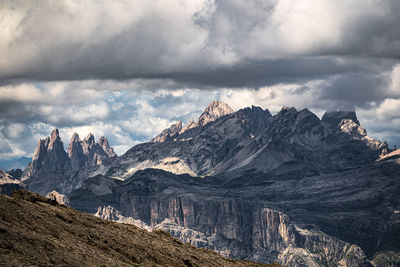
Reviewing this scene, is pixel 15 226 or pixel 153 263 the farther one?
pixel 153 263

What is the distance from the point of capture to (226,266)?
7013 inches

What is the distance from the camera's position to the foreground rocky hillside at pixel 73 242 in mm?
122000

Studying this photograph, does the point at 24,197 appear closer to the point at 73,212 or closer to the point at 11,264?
the point at 73,212

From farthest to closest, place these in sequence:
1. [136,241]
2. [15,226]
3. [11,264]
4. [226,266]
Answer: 1. [226,266]
2. [136,241]
3. [15,226]
4. [11,264]

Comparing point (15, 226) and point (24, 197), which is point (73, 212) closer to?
point (24, 197)

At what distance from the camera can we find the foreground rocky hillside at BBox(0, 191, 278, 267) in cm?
12200

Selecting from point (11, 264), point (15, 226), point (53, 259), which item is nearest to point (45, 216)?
point (15, 226)

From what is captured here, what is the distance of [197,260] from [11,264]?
70.2 metres

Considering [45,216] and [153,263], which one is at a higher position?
[45,216]

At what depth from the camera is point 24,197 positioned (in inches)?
6742

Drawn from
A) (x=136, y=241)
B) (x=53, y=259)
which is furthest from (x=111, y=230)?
(x=53, y=259)

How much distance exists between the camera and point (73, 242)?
142 m

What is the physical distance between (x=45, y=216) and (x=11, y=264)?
41.8 meters

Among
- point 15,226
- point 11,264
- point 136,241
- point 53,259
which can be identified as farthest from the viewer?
point 136,241
